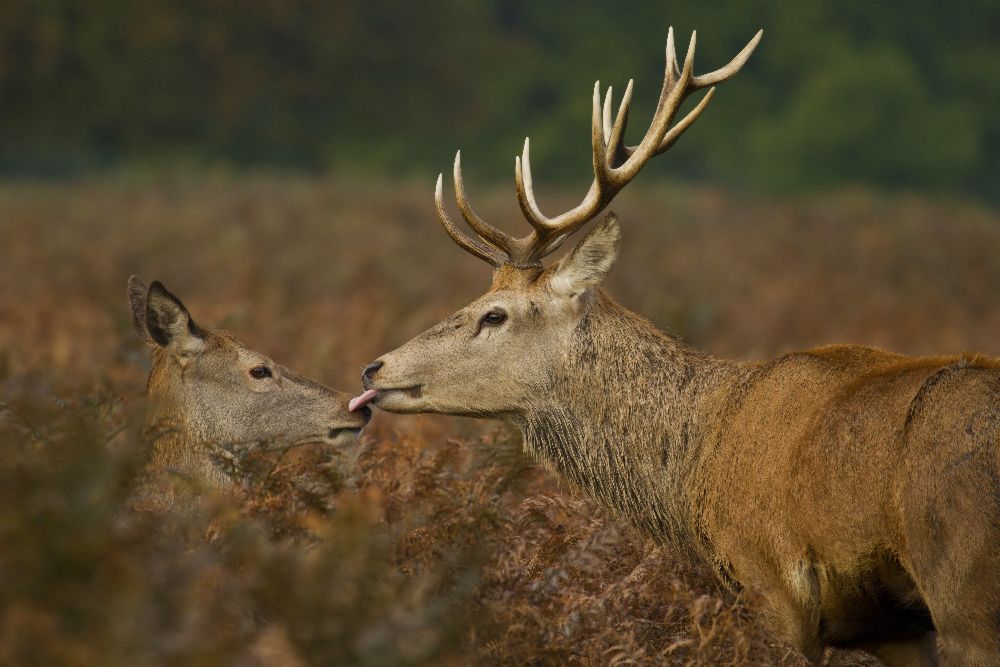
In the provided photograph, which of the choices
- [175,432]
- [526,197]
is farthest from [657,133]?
[175,432]

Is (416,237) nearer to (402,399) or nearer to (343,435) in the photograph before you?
(343,435)

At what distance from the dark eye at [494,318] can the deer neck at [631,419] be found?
0.30m

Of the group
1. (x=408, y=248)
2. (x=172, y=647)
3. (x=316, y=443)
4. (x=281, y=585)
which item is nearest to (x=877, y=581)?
(x=281, y=585)

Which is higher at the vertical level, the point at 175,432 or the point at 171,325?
the point at 171,325

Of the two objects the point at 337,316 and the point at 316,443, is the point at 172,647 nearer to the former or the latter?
the point at 316,443

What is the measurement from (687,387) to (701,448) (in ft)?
0.98

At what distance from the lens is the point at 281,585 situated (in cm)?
386

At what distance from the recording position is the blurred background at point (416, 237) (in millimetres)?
3916

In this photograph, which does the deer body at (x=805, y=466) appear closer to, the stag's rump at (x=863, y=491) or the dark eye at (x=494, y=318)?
the stag's rump at (x=863, y=491)

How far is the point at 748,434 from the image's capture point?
17.1 ft

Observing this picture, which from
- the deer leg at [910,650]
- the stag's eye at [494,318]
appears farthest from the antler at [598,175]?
the deer leg at [910,650]

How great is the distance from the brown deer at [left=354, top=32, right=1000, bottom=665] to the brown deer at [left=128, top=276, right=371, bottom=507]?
0.76 m

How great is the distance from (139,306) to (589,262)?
212 cm

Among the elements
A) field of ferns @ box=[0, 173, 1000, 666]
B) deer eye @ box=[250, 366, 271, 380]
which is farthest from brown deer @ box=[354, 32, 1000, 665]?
deer eye @ box=[250, 366, 271, 380]
